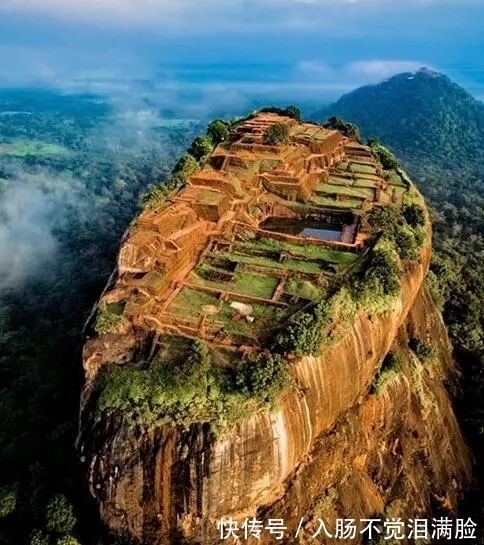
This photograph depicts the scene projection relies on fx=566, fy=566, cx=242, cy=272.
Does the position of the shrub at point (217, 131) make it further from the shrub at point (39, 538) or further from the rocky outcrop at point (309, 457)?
the shrub at point (39, 538)

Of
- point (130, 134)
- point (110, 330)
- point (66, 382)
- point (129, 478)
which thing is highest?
point (110, 330)

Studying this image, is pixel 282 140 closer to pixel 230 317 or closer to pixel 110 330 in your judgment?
pixel 230 317

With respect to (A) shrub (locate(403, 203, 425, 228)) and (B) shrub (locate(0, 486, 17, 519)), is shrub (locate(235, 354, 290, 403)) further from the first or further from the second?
(A) shrub (locate(403, 203, 425, 228))

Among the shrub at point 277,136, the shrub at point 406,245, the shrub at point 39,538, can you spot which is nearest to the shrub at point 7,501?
the shrub at point 39,538

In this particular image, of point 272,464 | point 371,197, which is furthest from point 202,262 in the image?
point 371,197

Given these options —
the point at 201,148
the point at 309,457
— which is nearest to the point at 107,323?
the point at 309,457

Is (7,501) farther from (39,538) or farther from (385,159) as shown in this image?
(385,159)
